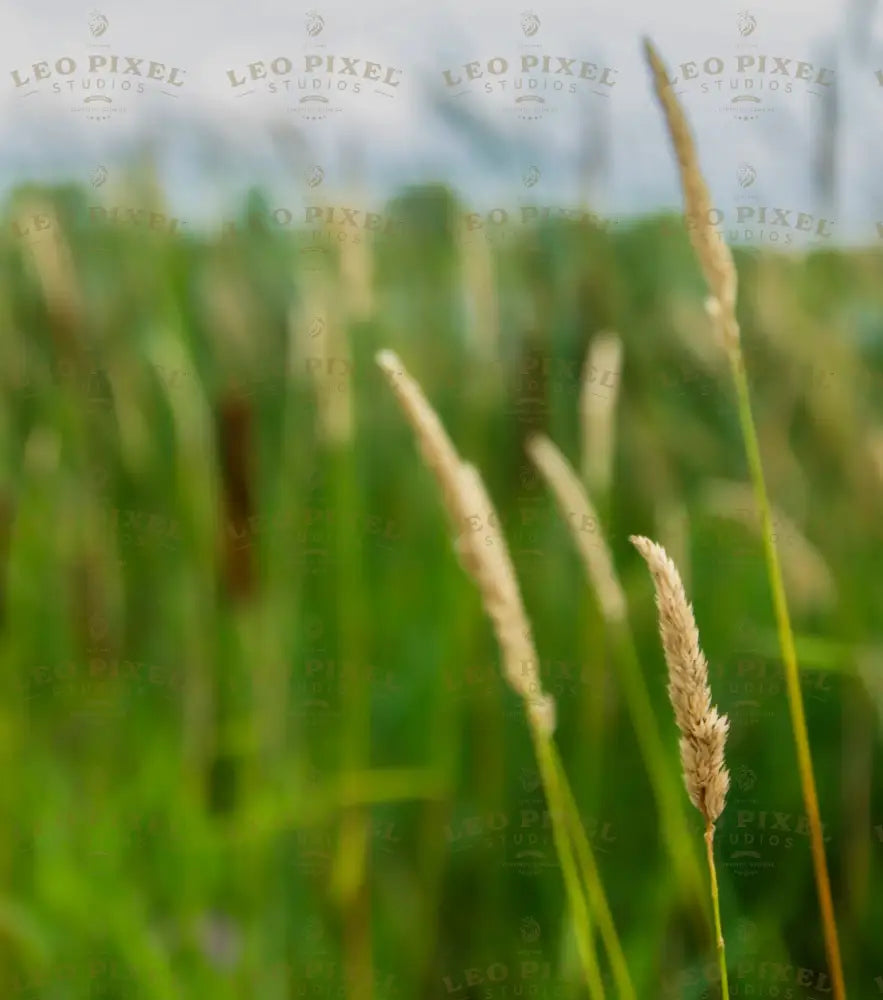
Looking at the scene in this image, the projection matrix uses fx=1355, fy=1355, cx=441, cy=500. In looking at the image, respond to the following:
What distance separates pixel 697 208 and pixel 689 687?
162 mm

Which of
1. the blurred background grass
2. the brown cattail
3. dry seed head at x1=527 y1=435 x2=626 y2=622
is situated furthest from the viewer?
the blurred background grass

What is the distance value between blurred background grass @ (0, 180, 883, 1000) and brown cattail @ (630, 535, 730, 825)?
0.34 meters

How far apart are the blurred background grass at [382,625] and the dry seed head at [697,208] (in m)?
0.34

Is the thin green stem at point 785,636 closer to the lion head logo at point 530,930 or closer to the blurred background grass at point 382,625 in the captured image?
the blurred background grass at point 382,625

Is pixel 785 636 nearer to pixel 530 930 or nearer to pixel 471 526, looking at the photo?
pixel 471 526

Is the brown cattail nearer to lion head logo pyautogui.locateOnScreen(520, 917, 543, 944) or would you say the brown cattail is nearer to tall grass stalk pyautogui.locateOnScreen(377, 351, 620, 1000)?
tall grass stalk pyautogui.locateOnScreen(377, 351, 620, 1000)

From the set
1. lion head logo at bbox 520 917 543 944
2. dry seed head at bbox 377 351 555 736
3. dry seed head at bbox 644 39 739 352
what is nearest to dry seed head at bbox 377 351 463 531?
dry seed head at bbox 377 351 555 736

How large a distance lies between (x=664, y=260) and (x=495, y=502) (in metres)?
0.49

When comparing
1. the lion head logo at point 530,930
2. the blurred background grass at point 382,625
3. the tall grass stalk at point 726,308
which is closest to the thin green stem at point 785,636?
the tall grass stalk at point 726,308

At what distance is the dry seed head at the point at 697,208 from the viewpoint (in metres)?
0.42

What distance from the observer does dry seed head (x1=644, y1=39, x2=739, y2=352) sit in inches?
16.4

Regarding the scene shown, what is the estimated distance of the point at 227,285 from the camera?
1395 millimetres

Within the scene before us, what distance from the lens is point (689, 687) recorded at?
0.35m

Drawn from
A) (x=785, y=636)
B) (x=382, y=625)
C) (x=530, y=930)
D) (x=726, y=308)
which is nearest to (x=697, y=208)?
(x=726, y=308)
